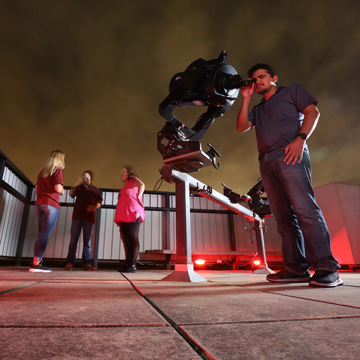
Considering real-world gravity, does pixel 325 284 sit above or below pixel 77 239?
below

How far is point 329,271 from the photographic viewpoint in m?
1.38

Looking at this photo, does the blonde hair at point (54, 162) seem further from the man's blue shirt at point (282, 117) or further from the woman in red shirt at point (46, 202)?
the man's blue shirt at point (282, 117)

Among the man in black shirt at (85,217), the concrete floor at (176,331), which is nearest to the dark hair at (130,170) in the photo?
the man in black shirt at (85,217)

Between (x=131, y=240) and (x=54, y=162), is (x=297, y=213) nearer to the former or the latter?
(x=131, y=240)

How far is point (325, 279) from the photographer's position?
134 centimetres

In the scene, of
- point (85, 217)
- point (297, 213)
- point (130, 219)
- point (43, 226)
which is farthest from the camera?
point (85, 217)

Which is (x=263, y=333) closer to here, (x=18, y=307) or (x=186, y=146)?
(x=18, y=307)

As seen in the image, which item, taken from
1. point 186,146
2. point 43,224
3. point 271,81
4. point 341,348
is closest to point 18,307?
point 341,348

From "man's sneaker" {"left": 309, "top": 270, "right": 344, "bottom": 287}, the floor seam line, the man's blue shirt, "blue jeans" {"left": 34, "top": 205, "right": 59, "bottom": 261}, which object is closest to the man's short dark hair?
the man's blue shirt

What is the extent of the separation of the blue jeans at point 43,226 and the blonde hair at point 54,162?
0.42m

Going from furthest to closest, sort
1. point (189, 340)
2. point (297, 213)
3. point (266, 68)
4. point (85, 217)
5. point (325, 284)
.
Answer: point (85, 217) → point (266, 68) → point (297, 213) → point (325, 284) → point (189, 340)

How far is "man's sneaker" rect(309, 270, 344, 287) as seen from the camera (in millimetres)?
1314

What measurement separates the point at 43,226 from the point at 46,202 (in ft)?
0.90

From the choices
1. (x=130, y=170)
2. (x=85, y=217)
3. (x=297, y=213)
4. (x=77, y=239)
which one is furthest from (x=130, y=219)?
(x=297, y=213)
